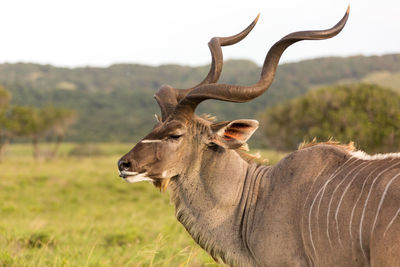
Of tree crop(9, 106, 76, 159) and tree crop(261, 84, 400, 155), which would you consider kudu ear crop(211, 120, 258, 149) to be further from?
tree crop(9, 106, 76, 159)

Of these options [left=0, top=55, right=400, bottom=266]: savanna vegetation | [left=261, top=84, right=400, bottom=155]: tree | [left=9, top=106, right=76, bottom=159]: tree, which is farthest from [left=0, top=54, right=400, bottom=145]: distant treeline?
[left=261, top=84, right=400, bottom=155]: tree

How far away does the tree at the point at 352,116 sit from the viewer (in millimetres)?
19969

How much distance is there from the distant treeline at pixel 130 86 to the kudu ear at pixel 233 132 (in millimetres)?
83112

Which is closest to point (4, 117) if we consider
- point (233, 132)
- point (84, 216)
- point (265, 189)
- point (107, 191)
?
point (107, 191)

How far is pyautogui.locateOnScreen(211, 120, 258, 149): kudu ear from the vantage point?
162 inches

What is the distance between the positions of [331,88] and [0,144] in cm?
3385

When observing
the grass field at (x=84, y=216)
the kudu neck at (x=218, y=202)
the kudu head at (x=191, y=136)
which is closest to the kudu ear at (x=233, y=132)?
the kudu head at (x=191, y=136)

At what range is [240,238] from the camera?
404cm

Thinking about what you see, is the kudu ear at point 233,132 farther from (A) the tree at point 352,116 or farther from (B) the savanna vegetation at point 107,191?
(A) the tree at point 352,116

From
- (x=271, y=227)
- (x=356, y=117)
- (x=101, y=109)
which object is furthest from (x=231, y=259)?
(x=101, y=109)

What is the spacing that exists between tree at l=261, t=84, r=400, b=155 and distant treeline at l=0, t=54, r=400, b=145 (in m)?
61.7

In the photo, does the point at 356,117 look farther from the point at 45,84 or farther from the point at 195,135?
the point at 45,84

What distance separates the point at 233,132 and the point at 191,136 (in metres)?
0.39

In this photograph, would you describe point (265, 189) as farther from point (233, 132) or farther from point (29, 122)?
point (29, 122)
